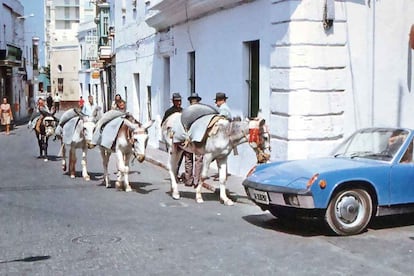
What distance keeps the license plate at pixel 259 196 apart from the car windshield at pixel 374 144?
147 centimetres

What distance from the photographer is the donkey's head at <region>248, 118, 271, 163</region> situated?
35.8ft

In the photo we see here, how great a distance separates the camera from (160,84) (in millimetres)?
22172

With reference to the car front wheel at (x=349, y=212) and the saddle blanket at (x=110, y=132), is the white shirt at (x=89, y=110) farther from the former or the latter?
the car front wheel at (x=349, y=212)

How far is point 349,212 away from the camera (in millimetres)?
8609

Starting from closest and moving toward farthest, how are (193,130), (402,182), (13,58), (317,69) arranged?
(402,182) → (193,130) → (317,69) → (13,58)

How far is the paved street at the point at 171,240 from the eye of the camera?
279 inches

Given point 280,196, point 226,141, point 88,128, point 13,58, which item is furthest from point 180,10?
point 13,58

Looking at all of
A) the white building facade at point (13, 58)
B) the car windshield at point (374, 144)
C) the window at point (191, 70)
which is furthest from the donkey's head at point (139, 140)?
the white building facade at point (13, 58)

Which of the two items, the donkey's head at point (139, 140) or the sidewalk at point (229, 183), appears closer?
the sidewalk at point (229, 183)

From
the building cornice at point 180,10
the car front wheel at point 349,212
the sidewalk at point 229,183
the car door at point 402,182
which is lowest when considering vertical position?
the sidewalk at point 229,183

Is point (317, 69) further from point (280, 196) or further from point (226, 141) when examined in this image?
point (280, 196)

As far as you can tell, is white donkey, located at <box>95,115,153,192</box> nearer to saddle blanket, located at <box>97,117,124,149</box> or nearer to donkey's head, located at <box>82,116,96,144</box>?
saddle blanket, located at <box>97,117,124,149</box>

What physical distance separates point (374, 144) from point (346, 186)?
126cm

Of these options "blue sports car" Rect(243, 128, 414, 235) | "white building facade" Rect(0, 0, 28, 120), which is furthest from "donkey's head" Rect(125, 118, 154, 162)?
"white building facade" Rect(0, 0, 28, 120)
